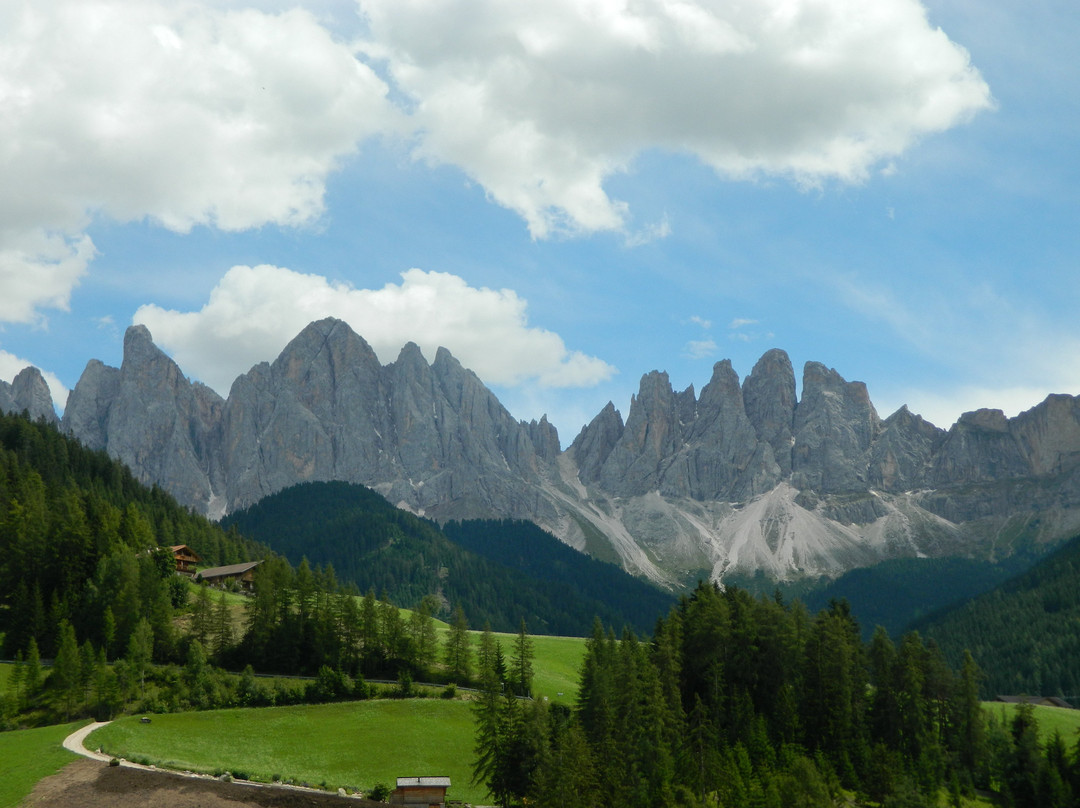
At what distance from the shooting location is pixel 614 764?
66875 millimetres

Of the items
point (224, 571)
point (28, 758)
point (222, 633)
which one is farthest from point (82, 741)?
point (224, 571)

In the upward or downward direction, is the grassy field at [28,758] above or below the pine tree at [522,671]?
below

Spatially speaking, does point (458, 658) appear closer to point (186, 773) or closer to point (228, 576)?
point (186, 773)

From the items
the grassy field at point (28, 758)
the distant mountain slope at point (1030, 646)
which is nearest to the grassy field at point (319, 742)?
the grassy field at point (28, 758)

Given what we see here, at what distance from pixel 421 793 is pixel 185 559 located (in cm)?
8416

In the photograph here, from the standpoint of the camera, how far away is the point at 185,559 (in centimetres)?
13475

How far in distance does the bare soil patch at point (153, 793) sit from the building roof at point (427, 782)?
7.85 feet

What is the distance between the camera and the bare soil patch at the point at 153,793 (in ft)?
180

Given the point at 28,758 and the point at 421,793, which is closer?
the point at 421,793

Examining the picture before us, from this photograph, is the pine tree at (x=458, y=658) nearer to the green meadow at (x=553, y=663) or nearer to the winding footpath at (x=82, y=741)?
the green meadow at (x=553, y=663)

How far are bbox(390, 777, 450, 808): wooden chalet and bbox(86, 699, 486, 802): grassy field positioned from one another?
5.44 meters

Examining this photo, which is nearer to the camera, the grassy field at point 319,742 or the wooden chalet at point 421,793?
the wooden chalet at point 421,793

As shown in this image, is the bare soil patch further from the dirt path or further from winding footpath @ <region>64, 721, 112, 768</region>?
winding footpath @ <region>64, 721, 112, 768</region>

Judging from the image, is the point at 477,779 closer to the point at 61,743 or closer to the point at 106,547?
the point at 61,743
